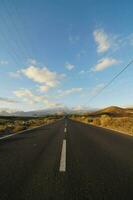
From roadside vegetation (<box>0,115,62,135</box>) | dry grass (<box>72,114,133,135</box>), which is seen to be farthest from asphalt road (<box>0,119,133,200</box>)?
roadside vegetation (<box>0,115,62,135</box>)

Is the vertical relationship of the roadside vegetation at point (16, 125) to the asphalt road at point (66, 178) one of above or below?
above

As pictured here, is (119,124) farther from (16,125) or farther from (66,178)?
(66,178)

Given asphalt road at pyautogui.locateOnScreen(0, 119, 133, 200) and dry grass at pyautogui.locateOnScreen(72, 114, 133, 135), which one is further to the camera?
dry grass at pyautogui.locateOnScreen(72, 114, 133, 135)

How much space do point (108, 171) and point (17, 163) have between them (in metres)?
2.95

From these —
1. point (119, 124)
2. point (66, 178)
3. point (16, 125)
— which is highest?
point (119, 124)

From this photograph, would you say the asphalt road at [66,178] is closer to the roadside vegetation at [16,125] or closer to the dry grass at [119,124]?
the dry grass at [119,124]

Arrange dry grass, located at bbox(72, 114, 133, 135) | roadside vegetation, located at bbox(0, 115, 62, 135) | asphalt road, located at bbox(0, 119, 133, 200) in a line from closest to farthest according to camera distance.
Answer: asphalt road, located at bbox(0, 119, 133, 200)
dry grass, located at bbox(72, 114, 133, 135)
roadside vegetation, located at bbox(0, 115, 62, 135)

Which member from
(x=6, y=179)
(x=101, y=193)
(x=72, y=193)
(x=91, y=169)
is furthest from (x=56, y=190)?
(x=91, y=169)

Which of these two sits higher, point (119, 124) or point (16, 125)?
point (119, 124)

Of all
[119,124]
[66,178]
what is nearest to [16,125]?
[119,124]

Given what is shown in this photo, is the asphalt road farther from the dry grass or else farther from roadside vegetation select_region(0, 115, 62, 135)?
roadside vegetation select_region(0, 115, 62, 135)

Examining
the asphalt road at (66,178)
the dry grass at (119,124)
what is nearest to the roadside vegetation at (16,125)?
the dry grass at (119,124)

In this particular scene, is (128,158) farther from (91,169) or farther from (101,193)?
(101,193)

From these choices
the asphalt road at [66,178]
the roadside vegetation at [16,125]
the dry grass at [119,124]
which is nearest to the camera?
the asphalt road at [66,178]
